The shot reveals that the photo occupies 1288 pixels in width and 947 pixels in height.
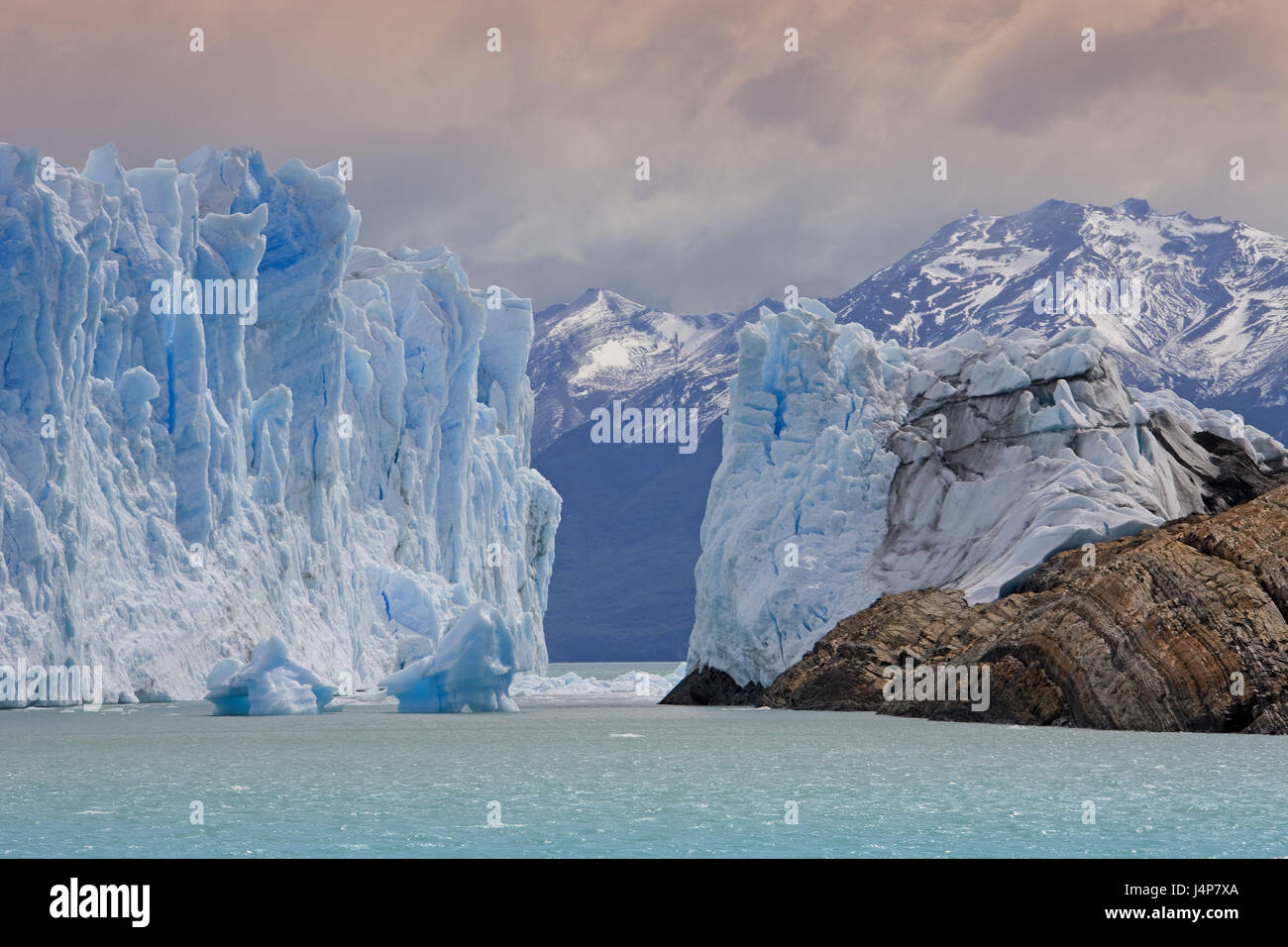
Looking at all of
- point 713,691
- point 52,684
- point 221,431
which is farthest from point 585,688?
point 52,684

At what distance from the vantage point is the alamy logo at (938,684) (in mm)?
28031

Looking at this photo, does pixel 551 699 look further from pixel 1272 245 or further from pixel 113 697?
pixel 1272 245

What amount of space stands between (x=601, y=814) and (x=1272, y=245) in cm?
17499

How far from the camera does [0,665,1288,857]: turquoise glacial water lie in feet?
41.0

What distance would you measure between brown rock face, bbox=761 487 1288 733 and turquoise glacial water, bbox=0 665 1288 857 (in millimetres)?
810

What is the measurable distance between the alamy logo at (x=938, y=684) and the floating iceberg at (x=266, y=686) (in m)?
13.7

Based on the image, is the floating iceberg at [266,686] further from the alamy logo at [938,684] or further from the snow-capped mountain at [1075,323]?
the snow-capped mountain at [1075,323]

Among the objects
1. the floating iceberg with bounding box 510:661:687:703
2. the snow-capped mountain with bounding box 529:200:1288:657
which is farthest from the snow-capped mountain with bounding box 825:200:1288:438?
the floating iceberg with bounding box 510:661:687:703

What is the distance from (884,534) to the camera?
38.6 meters
